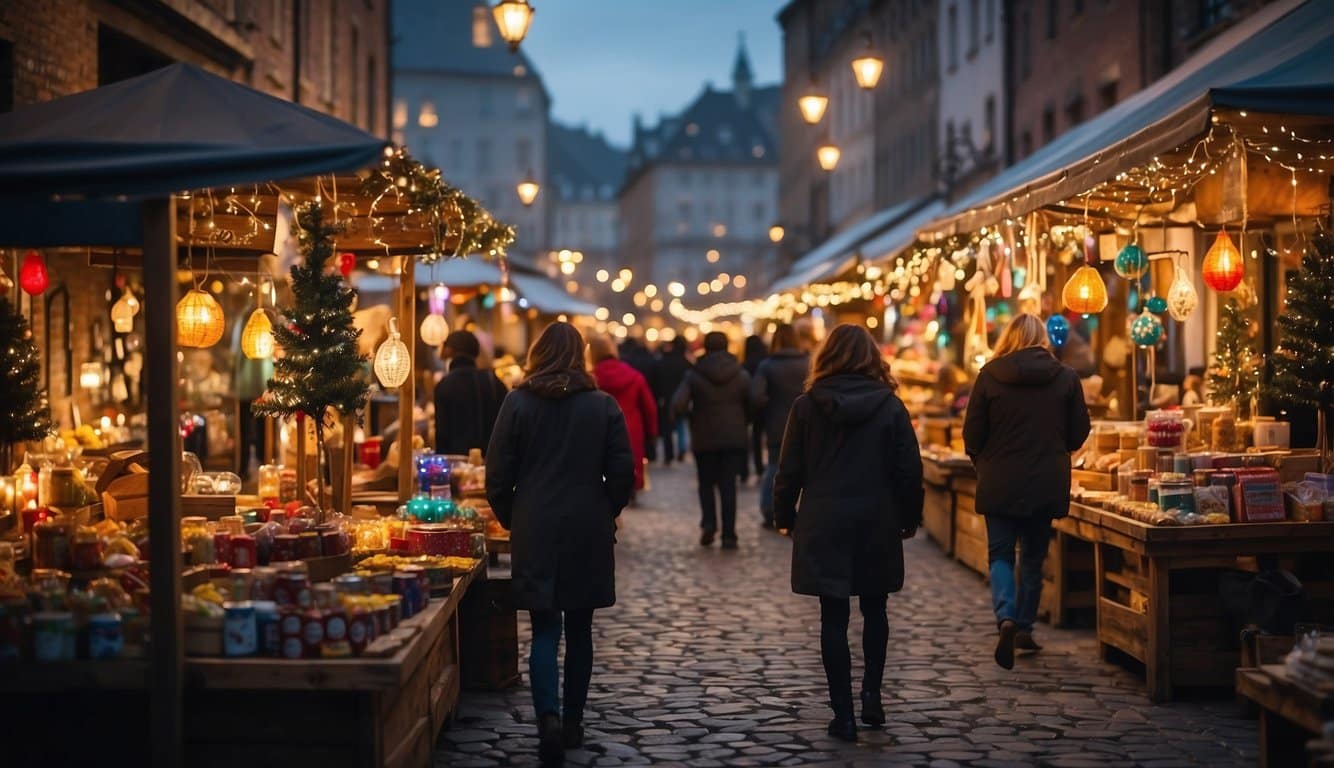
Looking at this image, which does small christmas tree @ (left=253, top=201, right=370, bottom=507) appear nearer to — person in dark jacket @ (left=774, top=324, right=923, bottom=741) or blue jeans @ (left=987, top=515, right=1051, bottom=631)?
person in dark jacket @ (left=774, top=324, right=923, bottom=741)

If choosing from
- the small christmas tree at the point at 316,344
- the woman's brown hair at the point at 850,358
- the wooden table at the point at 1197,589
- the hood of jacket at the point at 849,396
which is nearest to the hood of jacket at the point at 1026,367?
the wooden table at the point at 1197,589

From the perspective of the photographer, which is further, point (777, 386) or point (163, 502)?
point (777, 386)

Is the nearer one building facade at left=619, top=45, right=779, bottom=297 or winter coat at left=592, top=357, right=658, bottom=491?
winter coat at left=592, top=357, right=658, bottom=491

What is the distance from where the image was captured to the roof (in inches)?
5935

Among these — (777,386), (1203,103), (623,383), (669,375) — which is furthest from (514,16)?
(669,375)

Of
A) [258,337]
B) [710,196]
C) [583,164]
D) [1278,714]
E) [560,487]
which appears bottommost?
[1278,714]

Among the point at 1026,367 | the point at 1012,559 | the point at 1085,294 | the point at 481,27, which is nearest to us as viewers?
the point at 1026,367

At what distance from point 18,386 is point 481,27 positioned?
87.2 m

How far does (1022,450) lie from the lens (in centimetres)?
994

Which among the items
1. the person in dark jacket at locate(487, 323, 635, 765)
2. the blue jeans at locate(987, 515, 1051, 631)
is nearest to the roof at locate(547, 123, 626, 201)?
the blue jeans at locate(987, 515, 1051, 631)

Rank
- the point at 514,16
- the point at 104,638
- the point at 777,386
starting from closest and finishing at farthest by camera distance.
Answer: the point at 104,638 → the point at 514,16 → the point at 777,386

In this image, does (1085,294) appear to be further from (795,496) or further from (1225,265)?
(795,496)

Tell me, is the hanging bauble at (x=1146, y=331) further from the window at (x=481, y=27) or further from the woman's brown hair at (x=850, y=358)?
the window at (x=481, y=27)

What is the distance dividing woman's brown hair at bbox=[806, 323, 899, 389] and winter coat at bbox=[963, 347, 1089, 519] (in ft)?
5.75
